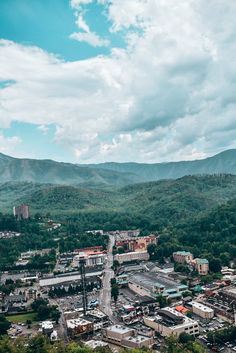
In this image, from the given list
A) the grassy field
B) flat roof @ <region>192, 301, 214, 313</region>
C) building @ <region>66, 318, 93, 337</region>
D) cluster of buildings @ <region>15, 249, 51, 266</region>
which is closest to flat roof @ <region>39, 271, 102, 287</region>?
the grassy field

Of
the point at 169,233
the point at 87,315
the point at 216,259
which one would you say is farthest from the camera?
the point at 169,233

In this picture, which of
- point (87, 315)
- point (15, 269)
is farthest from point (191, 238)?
point (87, 315)

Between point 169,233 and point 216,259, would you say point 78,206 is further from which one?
point 216,259

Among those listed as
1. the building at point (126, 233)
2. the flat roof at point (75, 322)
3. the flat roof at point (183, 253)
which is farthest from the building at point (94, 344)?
the building at point (126, 233)

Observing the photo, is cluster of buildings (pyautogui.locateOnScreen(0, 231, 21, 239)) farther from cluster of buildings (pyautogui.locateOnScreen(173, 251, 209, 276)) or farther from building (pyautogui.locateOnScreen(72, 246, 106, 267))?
cluster of buildings (pyautogui.locateOnScreen(173, 251, 209, 276))

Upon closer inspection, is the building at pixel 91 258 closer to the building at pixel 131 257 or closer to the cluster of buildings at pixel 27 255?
the building at pixel 131 257

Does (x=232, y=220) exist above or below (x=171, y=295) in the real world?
above

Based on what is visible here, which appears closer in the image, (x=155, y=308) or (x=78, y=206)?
(x=155, y=308)

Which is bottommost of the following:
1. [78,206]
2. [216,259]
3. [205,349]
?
[205,349]
